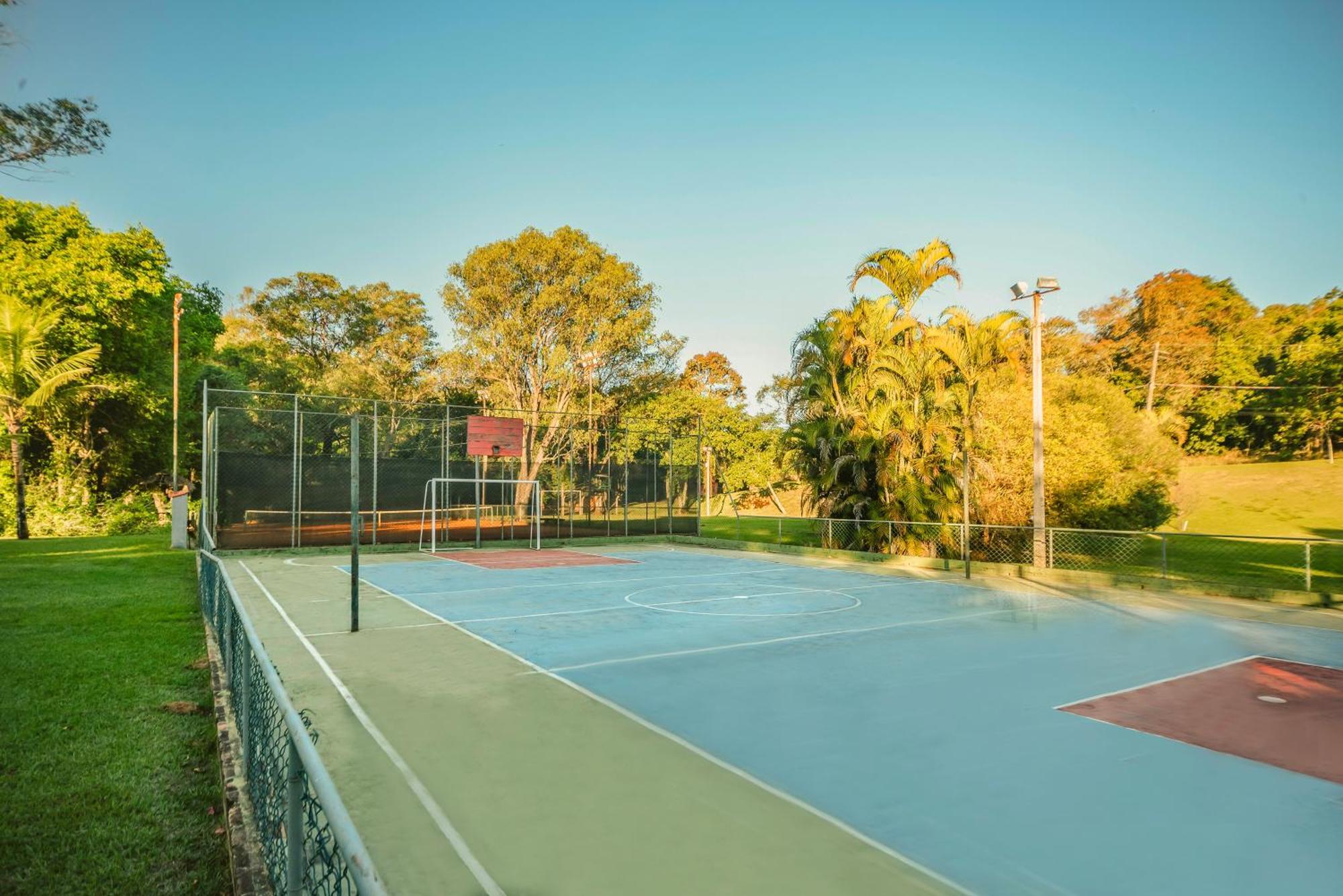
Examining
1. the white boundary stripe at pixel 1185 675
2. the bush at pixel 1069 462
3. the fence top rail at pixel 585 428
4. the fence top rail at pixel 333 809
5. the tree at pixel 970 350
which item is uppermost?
the tree at pixel 970 350

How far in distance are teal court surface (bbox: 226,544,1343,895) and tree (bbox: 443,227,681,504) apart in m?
21.1

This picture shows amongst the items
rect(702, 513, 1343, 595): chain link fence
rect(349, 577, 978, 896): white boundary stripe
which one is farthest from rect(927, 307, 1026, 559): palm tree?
rect(349, 577, 978, 896): white boundary stripe

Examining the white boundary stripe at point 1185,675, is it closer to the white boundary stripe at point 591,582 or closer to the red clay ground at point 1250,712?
the red clay ground at point 1250,712

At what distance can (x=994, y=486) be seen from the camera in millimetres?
17188

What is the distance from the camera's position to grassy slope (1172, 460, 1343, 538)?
26172 millimetres

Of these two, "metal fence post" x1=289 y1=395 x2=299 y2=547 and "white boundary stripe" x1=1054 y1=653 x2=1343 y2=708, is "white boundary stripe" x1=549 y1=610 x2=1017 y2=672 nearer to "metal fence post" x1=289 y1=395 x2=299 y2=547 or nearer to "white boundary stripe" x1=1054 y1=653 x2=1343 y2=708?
"white boundary stripe" x1=1054 y1=653 x2=1343 y2=708

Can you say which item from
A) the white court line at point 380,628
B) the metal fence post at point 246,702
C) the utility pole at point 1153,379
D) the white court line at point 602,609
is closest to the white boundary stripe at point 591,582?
the white court line at point 602,609

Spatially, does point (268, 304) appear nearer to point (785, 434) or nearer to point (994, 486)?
point (785, 434)

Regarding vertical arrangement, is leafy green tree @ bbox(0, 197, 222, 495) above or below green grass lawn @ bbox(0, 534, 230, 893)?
above

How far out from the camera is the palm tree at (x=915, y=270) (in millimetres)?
18906

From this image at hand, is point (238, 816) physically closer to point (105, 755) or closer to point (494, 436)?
point (105, 755)

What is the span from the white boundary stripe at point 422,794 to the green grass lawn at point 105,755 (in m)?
0.87

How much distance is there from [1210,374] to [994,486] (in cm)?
2884

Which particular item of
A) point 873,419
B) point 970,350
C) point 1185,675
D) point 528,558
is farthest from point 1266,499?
point 1185,675
